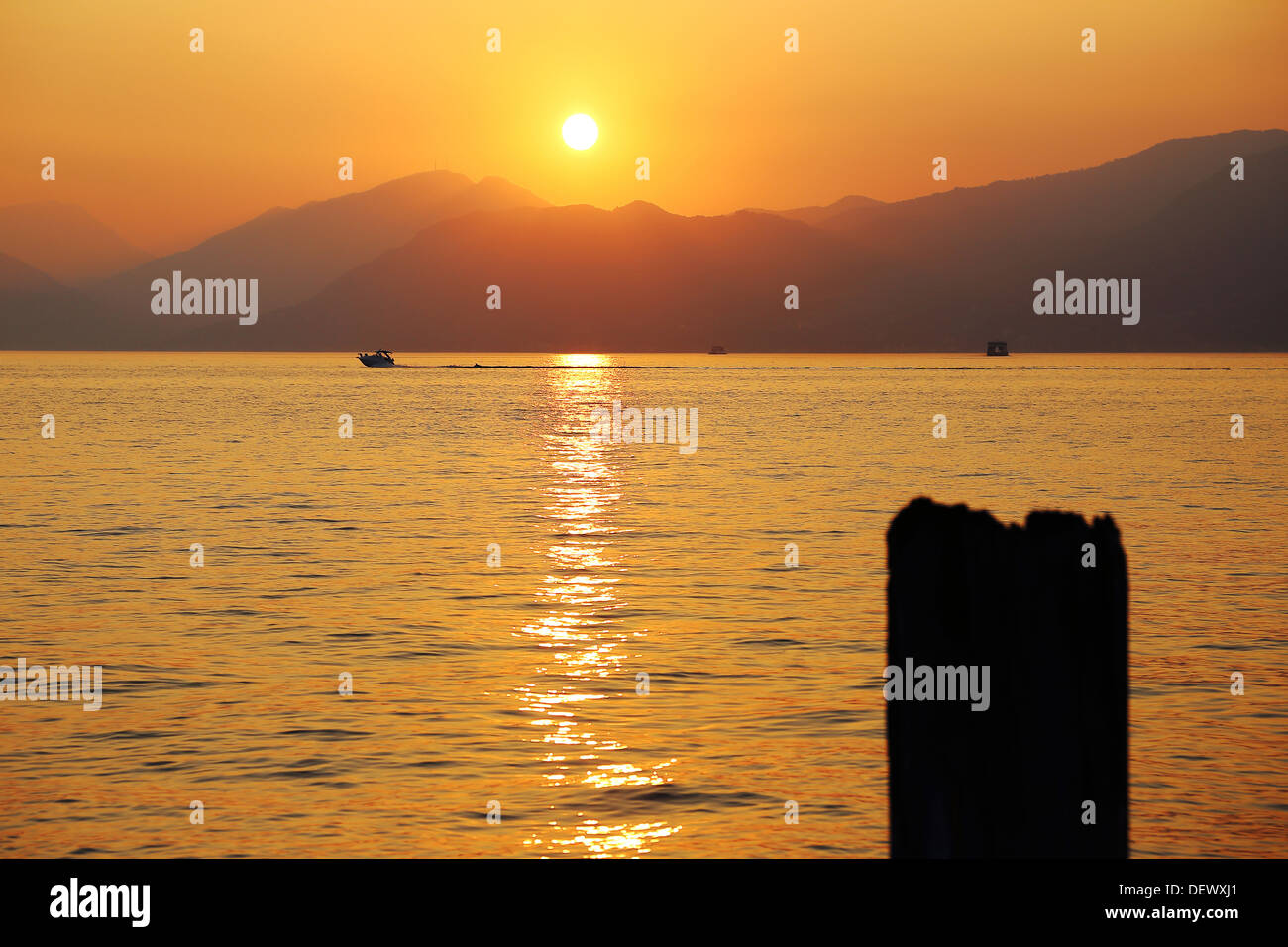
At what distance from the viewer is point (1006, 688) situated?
6.46 metres

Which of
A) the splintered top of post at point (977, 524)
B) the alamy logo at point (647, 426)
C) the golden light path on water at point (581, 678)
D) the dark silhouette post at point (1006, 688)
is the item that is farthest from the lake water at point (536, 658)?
the alamy logo at point (647, 426)

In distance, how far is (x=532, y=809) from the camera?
12.8m

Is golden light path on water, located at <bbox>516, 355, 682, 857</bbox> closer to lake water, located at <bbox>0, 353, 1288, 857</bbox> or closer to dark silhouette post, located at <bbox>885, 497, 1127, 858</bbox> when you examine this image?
lake water, located at <bbox>0, 353, 1288, 857</bbox>

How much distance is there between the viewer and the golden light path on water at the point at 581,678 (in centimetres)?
1225

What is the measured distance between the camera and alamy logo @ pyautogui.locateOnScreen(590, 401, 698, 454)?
3091 inches

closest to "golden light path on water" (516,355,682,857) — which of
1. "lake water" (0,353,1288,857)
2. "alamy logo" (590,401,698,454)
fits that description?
"lake water" (0,353,1288,857)

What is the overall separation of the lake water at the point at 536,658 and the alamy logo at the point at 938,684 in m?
5.81

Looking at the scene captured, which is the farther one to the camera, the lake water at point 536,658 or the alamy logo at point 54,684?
the alamy logo at point 54,684

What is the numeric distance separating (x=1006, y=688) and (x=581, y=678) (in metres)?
12.1

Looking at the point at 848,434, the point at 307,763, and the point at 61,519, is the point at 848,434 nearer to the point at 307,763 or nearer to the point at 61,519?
the point at 61,519

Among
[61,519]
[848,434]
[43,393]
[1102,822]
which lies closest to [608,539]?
[61,519]
